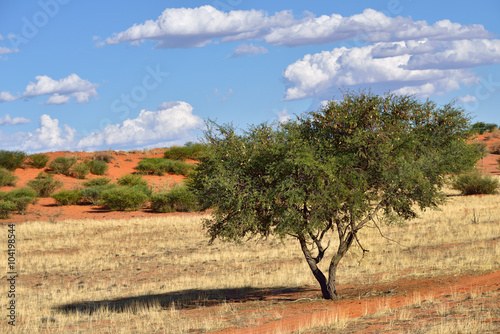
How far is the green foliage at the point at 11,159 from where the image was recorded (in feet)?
214

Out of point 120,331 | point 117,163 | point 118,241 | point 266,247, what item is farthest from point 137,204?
point 120,331

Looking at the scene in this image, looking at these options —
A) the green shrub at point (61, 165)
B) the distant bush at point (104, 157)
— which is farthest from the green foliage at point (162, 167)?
the green shrub at point (61, 165)

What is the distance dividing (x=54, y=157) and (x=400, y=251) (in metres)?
60.8

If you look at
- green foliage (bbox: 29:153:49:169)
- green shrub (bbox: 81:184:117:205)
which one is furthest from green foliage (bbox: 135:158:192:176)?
green shrub (bbox: 81:184:117:205)

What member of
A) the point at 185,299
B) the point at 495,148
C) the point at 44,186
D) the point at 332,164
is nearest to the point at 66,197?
the point at 44,186

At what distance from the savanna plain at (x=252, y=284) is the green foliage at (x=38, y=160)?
3559 cm

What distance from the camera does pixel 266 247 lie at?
2878cm

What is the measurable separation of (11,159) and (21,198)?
21259 mm

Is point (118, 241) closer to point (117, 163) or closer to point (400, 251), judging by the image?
point (400, 251)

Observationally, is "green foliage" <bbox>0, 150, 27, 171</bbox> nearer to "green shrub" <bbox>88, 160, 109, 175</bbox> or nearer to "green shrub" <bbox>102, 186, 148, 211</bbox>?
"green shrub" <bbox>88, 160, 109, 175</bbox>

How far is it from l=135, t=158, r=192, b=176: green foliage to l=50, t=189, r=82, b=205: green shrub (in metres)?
19.0

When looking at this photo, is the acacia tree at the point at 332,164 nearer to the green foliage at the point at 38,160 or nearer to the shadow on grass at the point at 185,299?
the shadow on grass at the point at 185,299

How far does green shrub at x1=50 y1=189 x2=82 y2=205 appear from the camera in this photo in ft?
168

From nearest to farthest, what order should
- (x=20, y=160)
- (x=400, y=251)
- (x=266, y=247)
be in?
(x=400, y=251), (x=266, y=247), (x=20, y=160)
